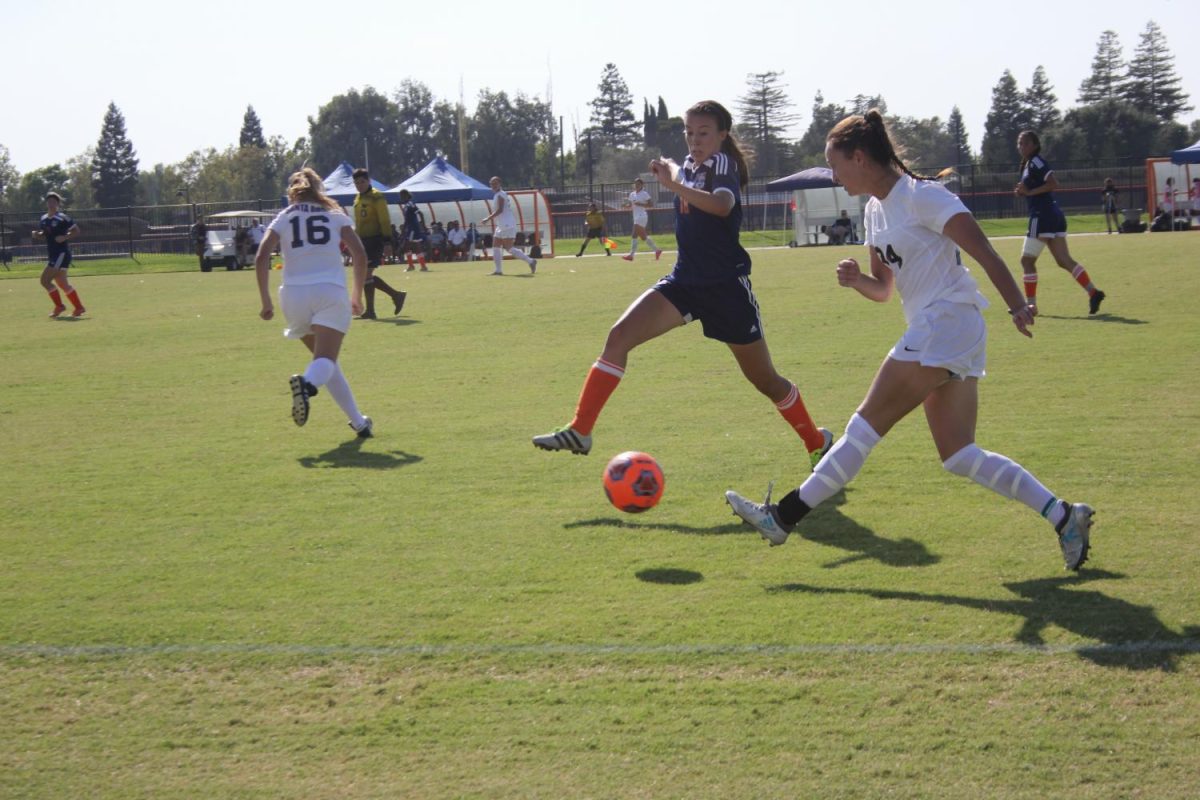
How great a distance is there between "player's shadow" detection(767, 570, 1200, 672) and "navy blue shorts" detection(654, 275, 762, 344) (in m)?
2.09

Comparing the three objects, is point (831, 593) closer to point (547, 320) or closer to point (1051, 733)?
point (1051, 733)

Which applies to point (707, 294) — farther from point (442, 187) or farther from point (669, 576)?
point (442, 187)

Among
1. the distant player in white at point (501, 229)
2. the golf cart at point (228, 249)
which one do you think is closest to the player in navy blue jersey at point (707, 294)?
the distant player in white at point (501, 229)

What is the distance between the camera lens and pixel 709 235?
7.02m

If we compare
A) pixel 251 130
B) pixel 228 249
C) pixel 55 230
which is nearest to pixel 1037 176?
pixel 55 230

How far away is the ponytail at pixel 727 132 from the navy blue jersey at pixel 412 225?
30.6 metres

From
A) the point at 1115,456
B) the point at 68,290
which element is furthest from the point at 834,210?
the point at 1115,456

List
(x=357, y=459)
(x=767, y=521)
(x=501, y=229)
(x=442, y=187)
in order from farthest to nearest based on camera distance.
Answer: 1. (x=442, y=187)
2. (x=501, y=229)
3. (x=357, y=459)
4. (x=767, y=521)

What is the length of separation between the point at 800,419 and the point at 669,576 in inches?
82.5

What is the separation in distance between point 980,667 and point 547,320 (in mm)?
13974

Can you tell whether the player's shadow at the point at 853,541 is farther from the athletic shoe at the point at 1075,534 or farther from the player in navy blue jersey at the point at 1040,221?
the player in navy blue jersey at the point at 1040,221

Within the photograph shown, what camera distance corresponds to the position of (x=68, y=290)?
22.9 metres

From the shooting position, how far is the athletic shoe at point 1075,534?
519cm

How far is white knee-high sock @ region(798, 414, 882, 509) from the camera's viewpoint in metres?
5.34
